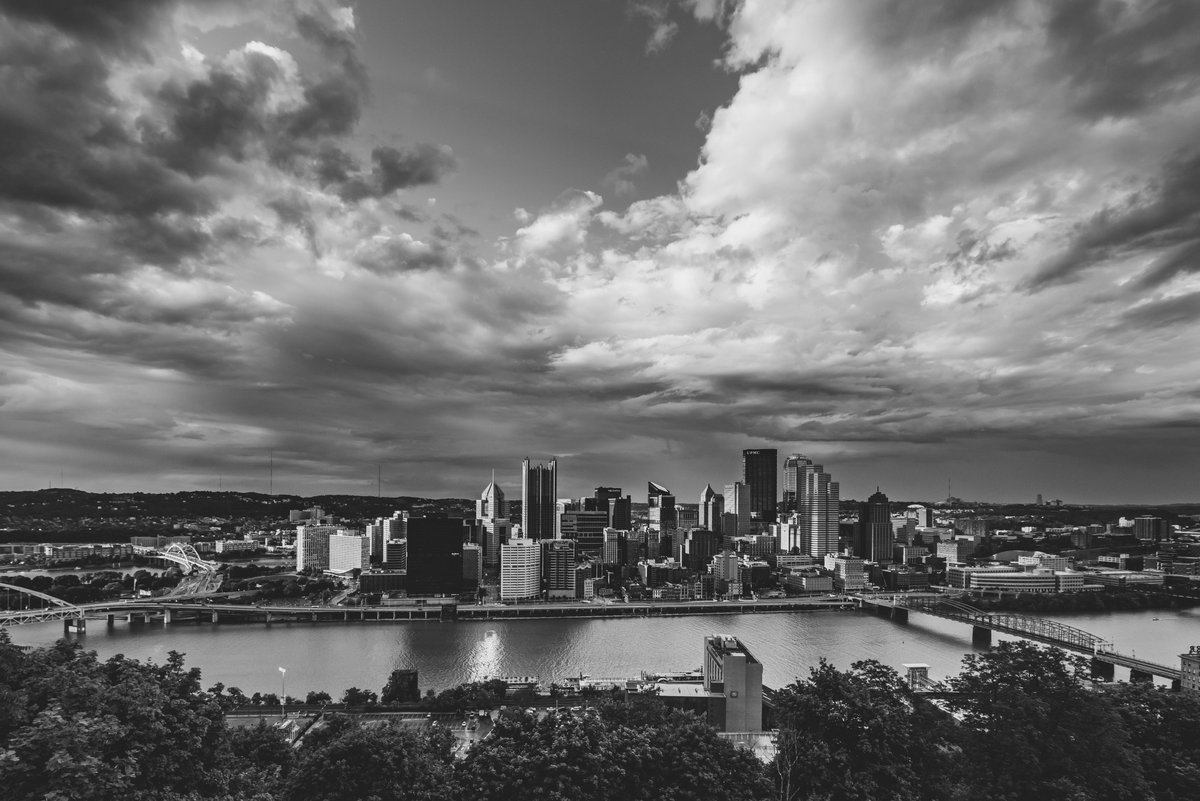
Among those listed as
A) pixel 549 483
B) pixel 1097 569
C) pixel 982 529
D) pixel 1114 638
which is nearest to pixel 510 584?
pixel 549 483

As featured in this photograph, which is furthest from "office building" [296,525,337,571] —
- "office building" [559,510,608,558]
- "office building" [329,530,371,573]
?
"office building" [559,510,608,558]

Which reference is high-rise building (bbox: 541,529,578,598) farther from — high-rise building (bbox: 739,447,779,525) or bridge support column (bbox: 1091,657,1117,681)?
high-rise building (bbox: 739,447,779,525)

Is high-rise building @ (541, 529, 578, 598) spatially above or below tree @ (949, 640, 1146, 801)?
below

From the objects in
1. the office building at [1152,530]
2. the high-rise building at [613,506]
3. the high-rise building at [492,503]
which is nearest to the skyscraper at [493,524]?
the high-rise building at [492,503]

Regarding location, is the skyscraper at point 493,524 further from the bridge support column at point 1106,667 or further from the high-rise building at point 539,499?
the bridge support column at point 1106,667

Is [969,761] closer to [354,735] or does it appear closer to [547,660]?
[354,735]

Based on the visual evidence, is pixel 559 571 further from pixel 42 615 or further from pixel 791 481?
pixel 791 481

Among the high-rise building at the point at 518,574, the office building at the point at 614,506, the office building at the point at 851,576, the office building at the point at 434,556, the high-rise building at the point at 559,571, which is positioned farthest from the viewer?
the office building at the point at 614,506
